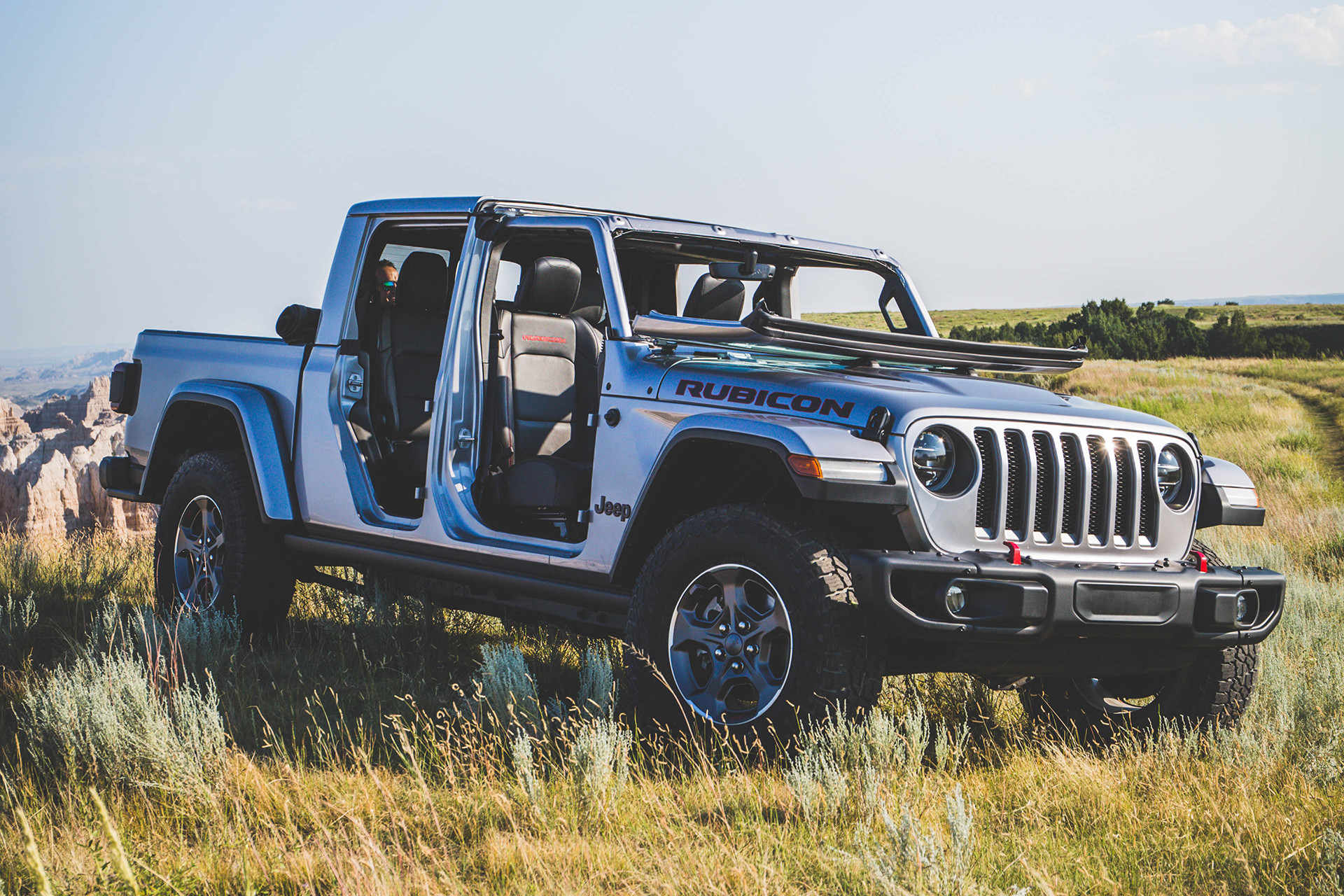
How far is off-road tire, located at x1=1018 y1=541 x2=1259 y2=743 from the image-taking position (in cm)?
465

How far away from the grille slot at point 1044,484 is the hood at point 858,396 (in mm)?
90

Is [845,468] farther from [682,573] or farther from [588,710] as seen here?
[588,710]

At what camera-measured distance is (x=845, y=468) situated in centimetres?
382

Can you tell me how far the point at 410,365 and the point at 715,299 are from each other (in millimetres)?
1675

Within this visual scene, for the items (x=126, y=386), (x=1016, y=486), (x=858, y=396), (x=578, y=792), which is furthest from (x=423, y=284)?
(x=1016, y=486)

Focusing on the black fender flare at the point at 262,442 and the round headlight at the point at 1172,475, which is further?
the black fender flare at the point at 262,442

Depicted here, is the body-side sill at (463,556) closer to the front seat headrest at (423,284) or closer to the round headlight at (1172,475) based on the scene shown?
the front seat headrest at (423,284)

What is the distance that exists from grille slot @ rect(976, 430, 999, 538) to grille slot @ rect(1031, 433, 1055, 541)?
173 millimetres

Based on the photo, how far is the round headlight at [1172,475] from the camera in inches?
176

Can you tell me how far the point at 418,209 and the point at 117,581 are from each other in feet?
12.8

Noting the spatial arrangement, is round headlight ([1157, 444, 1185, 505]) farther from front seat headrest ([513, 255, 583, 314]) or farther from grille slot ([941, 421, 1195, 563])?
front seat headrest ([513, 255, 583, 314])

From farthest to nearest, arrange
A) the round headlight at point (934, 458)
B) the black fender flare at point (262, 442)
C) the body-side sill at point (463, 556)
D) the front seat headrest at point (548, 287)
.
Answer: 1. the black fender flare at point (262, 442)
2. the front seat headrest at point (548, 287)
3. the body-side sill at point (463, 556)
4. the round headlight at point (934, 458)

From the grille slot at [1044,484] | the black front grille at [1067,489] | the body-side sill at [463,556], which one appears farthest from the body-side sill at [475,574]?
the grille slot at [1044,484]

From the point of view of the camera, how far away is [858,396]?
4.09m
